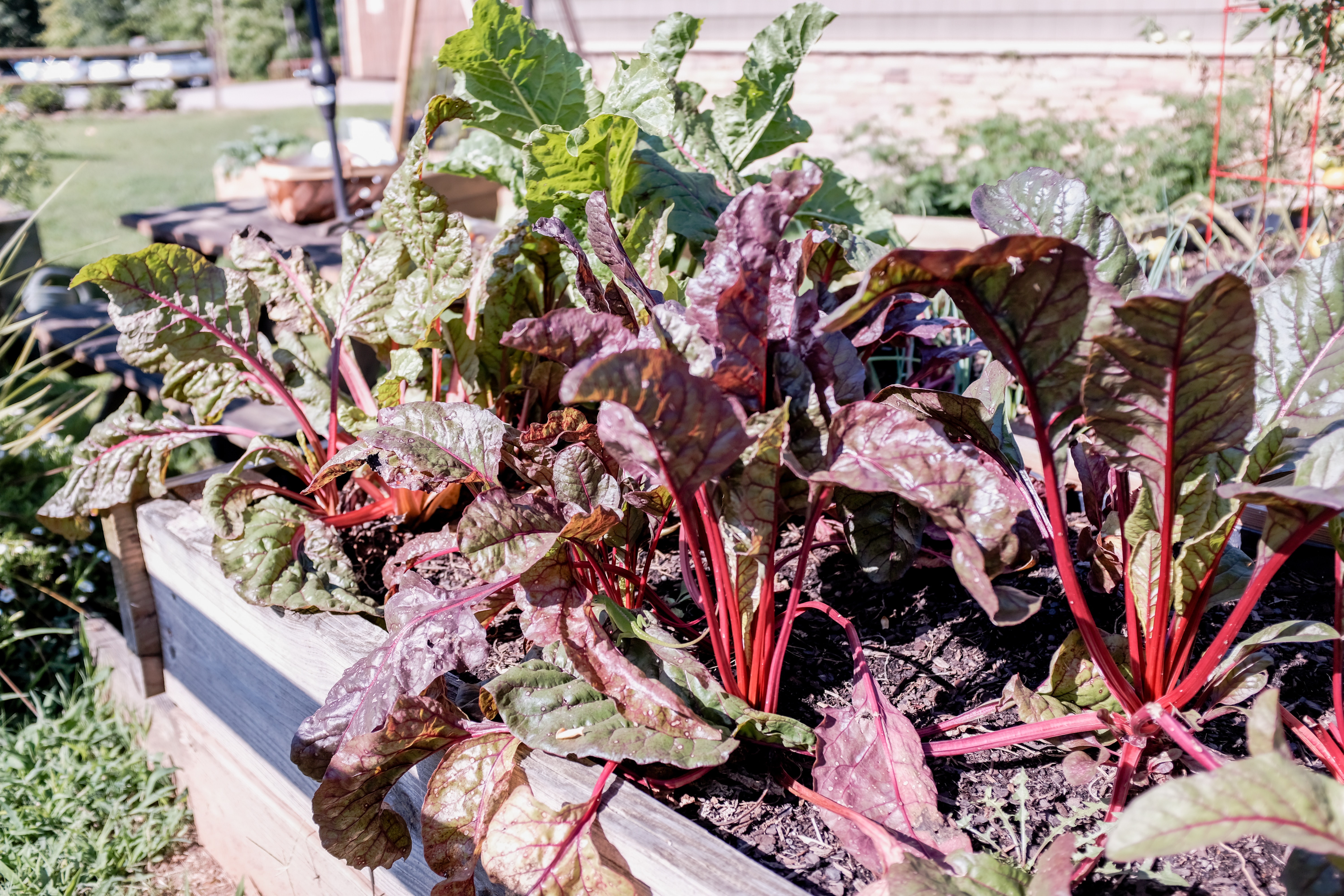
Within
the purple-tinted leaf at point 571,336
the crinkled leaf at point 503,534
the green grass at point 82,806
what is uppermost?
the purple-tinted leaf at point 571,336

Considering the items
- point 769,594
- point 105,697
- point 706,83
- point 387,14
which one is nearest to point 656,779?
point 769,594

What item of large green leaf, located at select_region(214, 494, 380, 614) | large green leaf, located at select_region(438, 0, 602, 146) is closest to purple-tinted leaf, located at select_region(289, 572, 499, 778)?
large green leaf, located at select_region(214, 494, 380, 614)

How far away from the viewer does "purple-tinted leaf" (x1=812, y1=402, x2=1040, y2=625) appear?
0.73 meters

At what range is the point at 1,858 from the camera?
60.9 inches

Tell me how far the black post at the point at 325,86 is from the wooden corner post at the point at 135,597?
77.7 inches

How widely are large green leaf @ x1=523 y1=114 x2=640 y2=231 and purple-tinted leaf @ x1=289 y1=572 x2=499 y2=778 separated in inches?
19.7

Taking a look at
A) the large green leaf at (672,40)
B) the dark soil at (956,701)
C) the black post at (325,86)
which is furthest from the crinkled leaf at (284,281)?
the black post at (325,86)

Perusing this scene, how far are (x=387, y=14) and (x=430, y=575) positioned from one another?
15.0 m

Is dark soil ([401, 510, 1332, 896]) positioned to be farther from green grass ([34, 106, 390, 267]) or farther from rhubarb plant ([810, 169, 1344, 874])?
green grass ([34, 106, 390, 267])

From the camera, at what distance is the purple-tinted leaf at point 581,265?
1013mm

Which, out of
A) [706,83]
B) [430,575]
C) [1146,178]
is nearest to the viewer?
[430,575]

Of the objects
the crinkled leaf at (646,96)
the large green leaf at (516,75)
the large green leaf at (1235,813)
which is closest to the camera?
the large green leaf at (1235,813)

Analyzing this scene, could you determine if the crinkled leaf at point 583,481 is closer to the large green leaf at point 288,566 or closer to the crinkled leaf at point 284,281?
the large green leaf at point 288,566

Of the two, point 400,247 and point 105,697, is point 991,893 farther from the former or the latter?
point 105,697
